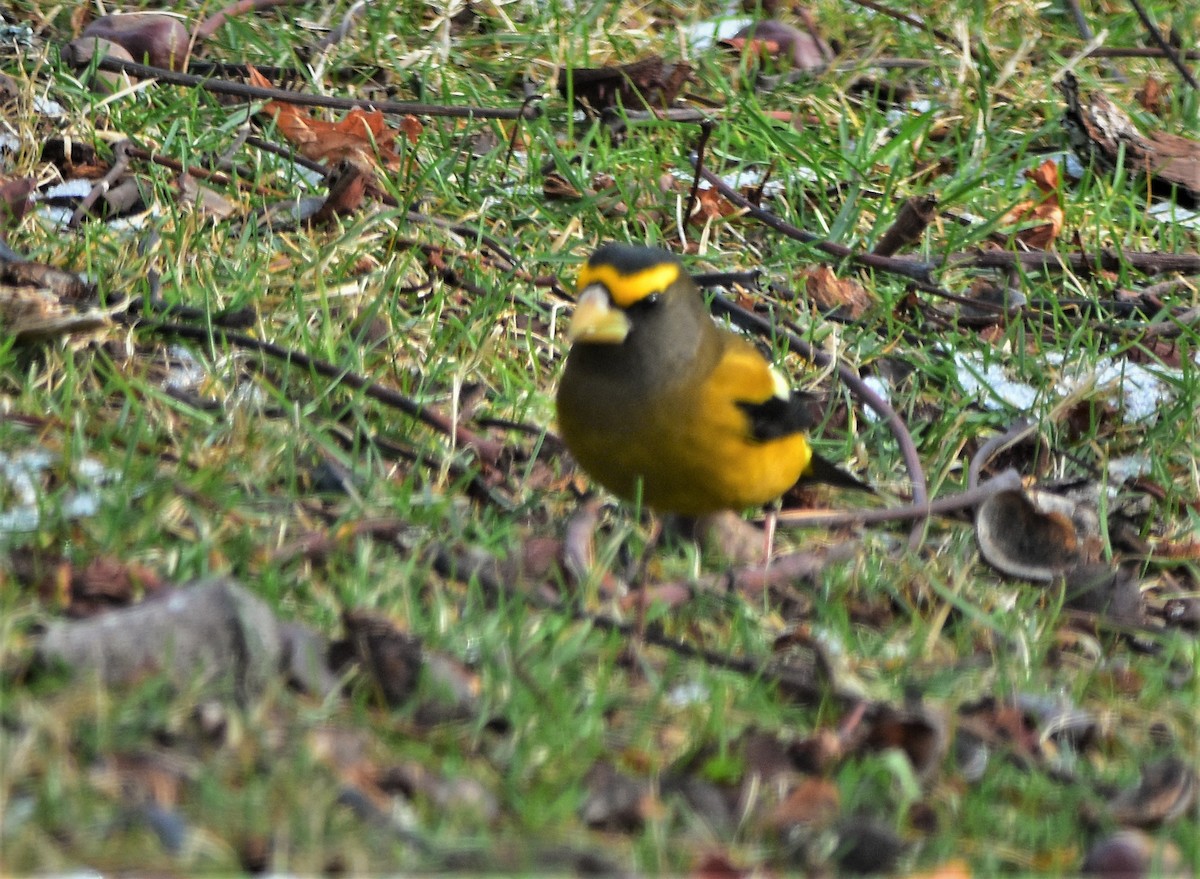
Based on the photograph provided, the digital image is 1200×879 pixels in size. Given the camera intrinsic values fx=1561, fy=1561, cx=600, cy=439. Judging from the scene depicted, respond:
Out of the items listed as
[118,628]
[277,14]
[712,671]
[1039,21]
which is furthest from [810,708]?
[1039,21]

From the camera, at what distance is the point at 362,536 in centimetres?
337

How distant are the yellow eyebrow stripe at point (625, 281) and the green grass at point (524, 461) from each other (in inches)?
21.5

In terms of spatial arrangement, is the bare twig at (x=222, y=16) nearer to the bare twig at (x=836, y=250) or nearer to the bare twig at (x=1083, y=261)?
the bare twig at (x=836, y=250)

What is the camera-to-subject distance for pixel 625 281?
3.68 m

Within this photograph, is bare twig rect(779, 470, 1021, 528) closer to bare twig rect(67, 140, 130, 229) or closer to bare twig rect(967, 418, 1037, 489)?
bare twig rect(967, 418, 1037, 489)

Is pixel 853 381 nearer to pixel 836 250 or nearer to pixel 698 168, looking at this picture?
pixel 836 250

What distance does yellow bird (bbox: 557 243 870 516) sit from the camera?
3.68m

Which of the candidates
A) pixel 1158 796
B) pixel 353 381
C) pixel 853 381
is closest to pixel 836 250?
pixel 853 381

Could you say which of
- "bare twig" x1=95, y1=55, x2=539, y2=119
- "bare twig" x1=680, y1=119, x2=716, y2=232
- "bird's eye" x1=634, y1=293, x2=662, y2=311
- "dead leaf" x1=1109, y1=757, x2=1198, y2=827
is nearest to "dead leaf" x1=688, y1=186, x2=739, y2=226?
"bare twig" x1=680, y1=119, x2=716, y2=232

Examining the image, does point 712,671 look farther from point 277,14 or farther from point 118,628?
point 277,14

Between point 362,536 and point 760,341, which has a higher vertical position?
point 362,536

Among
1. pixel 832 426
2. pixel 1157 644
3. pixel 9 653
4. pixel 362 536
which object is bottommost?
pixel 832 426

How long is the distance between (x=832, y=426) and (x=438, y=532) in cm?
158

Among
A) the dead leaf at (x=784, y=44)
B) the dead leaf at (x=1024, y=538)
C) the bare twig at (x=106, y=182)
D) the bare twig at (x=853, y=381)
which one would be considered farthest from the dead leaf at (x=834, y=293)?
the bare twig at (x=106, y=182)
